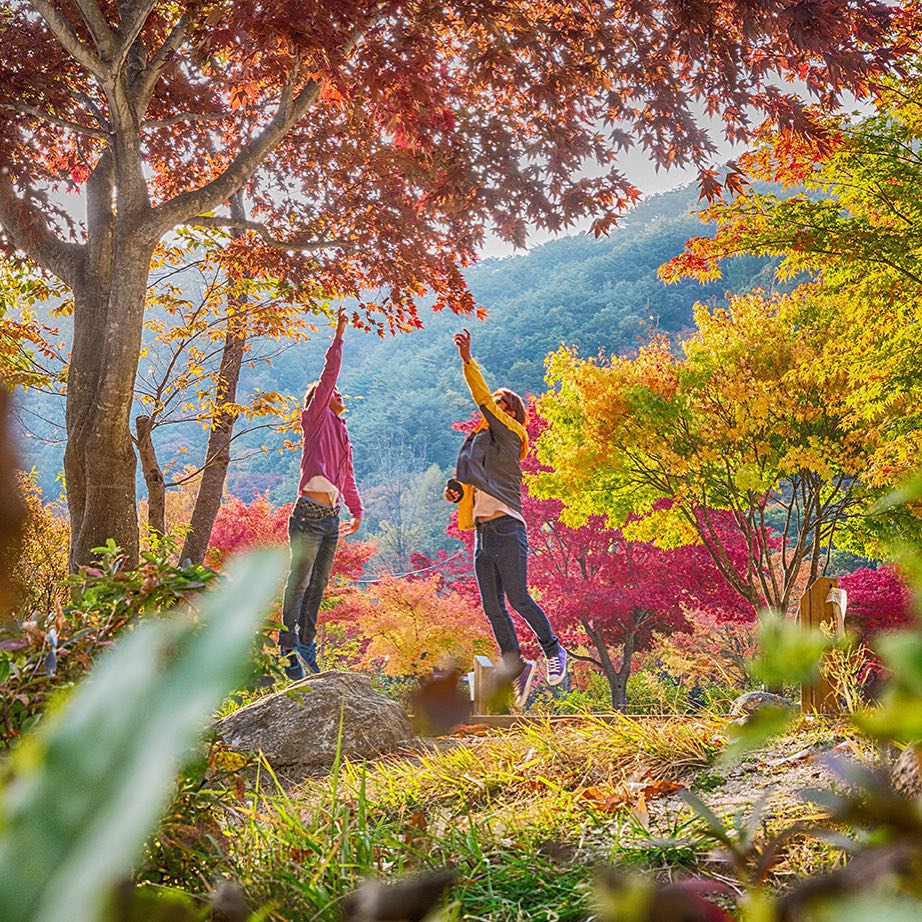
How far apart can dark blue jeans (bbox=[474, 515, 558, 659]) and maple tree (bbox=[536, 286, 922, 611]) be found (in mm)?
5129

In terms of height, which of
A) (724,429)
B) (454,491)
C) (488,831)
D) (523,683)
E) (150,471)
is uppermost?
(150,471)

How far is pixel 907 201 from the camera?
712cm

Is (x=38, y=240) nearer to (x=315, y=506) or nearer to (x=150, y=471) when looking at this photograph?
(x=150, y=471)

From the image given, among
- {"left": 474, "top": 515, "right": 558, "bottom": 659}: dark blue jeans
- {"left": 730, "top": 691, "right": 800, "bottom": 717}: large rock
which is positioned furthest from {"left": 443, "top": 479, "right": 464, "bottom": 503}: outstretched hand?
{"left": 730, "top": 691, "right": 800, "bottom": 717}: large rock

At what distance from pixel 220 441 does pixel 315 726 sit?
5293 mm

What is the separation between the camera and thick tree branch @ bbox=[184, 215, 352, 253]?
5953mm

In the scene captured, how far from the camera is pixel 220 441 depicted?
849cm

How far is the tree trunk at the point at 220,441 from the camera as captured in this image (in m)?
7.92

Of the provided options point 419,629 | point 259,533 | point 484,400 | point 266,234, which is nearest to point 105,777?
point 484,400

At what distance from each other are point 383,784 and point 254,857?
95 centimetres

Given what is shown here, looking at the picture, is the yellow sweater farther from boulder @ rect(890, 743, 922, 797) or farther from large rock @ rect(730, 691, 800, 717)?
boulder @ rect(890, 743, 922, 797)

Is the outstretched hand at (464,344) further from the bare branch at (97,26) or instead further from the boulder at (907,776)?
the boulder at (907,776)

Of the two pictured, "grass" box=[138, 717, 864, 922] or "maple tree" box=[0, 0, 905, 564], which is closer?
"grass" box=[138, 717, 864, 922]

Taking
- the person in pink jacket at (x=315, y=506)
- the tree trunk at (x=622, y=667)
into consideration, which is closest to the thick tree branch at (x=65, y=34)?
the person in pink jacket at (x=315, y=506)
